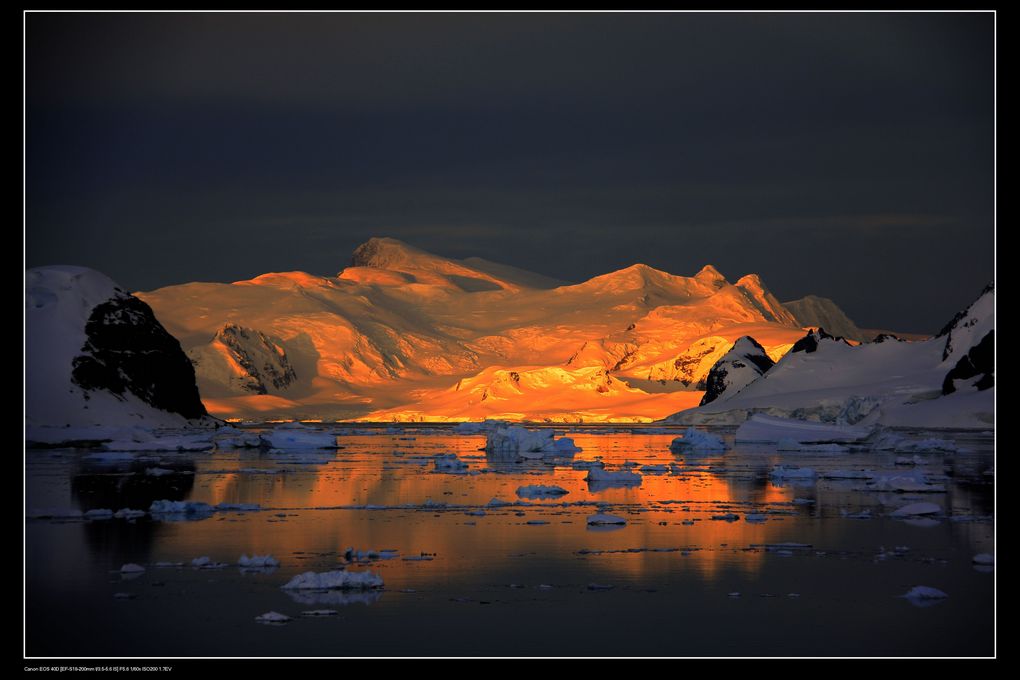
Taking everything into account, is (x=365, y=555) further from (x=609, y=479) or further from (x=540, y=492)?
(x=609, y=479)

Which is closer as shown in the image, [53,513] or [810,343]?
[53,513]

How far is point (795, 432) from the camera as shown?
2896 inches

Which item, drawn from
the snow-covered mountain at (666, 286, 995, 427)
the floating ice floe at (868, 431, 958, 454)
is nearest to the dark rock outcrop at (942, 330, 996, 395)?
→ the snow-covered mountain at (666, 286, 995, 427)

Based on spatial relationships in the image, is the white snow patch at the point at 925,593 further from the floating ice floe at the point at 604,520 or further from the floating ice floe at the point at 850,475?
the floating ice floe at the point at 850,475

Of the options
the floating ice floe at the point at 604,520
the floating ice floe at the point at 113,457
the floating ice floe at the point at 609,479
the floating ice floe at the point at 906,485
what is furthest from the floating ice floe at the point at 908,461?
the floating ice floe at the point at 113,457

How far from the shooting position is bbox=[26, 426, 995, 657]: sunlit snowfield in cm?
1719

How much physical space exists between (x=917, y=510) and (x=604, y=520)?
24.5ft

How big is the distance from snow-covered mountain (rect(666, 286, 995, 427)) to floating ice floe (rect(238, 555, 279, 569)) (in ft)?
236

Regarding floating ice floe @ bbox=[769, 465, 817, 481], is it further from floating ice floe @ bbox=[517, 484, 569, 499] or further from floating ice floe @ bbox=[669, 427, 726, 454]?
floating ice floe @ bbox=[669, 427, 726, 454]

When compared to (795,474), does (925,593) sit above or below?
above

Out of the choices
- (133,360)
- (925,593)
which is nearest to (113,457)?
(133,360)

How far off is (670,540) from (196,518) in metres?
10.8

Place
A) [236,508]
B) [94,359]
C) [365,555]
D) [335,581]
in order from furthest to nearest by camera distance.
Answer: [94,359] → [236,508] → [365,555] → [335,581]

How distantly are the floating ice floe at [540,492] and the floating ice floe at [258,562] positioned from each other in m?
13.8
